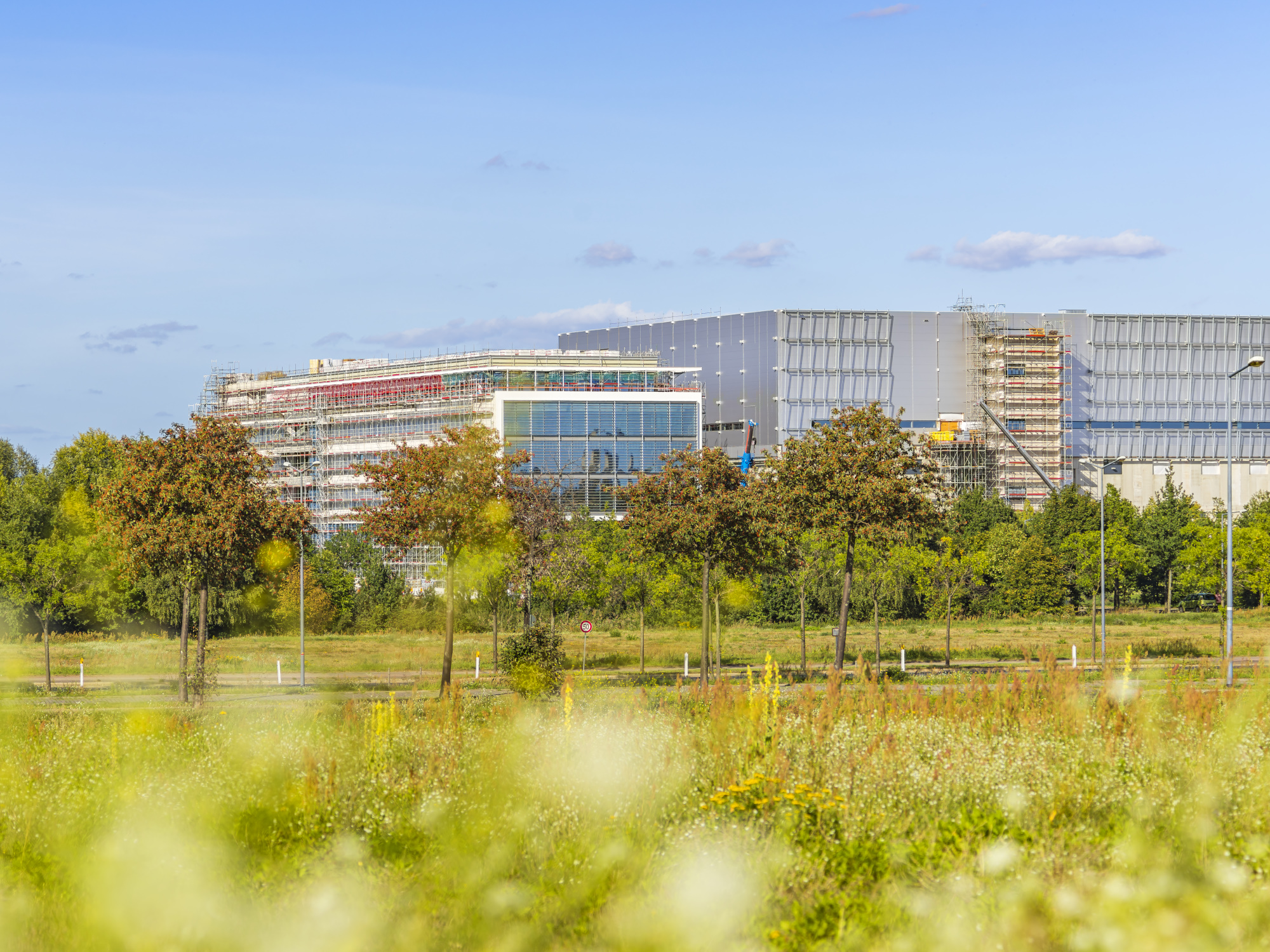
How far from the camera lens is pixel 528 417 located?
9881cm

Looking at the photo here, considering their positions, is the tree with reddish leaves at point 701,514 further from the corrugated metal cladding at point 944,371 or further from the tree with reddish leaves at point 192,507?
the corrugated metal cladding at point 944,371

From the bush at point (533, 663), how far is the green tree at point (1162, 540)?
209 feet

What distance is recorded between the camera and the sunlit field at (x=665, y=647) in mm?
38656

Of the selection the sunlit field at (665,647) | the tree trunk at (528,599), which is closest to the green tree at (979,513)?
the sunlit field at (665,647)

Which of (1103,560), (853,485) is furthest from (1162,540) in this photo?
(853,485)

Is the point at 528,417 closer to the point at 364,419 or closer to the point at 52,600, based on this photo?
the point at 364,419

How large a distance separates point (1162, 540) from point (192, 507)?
235ft

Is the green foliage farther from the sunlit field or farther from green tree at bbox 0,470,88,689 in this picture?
green tree at bbox 0,470,88,689

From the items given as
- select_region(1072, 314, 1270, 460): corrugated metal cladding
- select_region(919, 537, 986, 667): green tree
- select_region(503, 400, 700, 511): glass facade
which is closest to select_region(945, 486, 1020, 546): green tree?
select_region(919, 537, 986, 667): green tree

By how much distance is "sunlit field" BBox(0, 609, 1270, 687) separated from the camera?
38.7m

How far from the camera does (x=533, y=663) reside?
22.8m

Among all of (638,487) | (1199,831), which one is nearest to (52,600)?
(638,487)

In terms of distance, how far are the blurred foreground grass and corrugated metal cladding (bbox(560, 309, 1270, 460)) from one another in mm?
98014

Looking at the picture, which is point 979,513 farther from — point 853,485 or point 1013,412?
point 853,485
